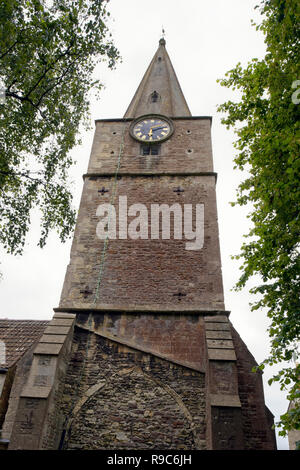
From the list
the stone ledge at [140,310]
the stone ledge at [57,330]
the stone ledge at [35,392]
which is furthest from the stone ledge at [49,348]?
the stone ledge at [140,310]

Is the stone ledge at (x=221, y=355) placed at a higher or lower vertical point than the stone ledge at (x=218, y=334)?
lower

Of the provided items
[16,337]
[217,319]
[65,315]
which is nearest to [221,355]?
[217,319]

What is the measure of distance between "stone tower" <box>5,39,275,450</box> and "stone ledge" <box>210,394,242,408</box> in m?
0.02

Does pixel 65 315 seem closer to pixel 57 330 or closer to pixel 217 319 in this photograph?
pixel 57 330

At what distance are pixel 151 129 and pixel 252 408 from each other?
10.8 metres

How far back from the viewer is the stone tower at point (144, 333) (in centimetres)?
789

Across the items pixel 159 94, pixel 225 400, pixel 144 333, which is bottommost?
pixel 225 400

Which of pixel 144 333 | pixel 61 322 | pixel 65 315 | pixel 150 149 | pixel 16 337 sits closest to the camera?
pixel 61 322

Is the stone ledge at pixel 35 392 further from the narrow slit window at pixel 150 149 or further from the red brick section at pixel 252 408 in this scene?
the narrow slit window at pixel 150 149

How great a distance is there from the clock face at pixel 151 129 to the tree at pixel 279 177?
683cm

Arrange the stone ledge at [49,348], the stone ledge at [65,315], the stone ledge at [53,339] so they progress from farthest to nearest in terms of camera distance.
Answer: the stone ledge at [65,315] < the stone ledge at [53,339] < the stone ledge at [49,348]

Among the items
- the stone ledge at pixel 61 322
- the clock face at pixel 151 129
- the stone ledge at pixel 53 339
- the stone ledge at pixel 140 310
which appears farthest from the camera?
the clock face at pixel 151 129

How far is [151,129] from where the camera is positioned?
15.1 m
